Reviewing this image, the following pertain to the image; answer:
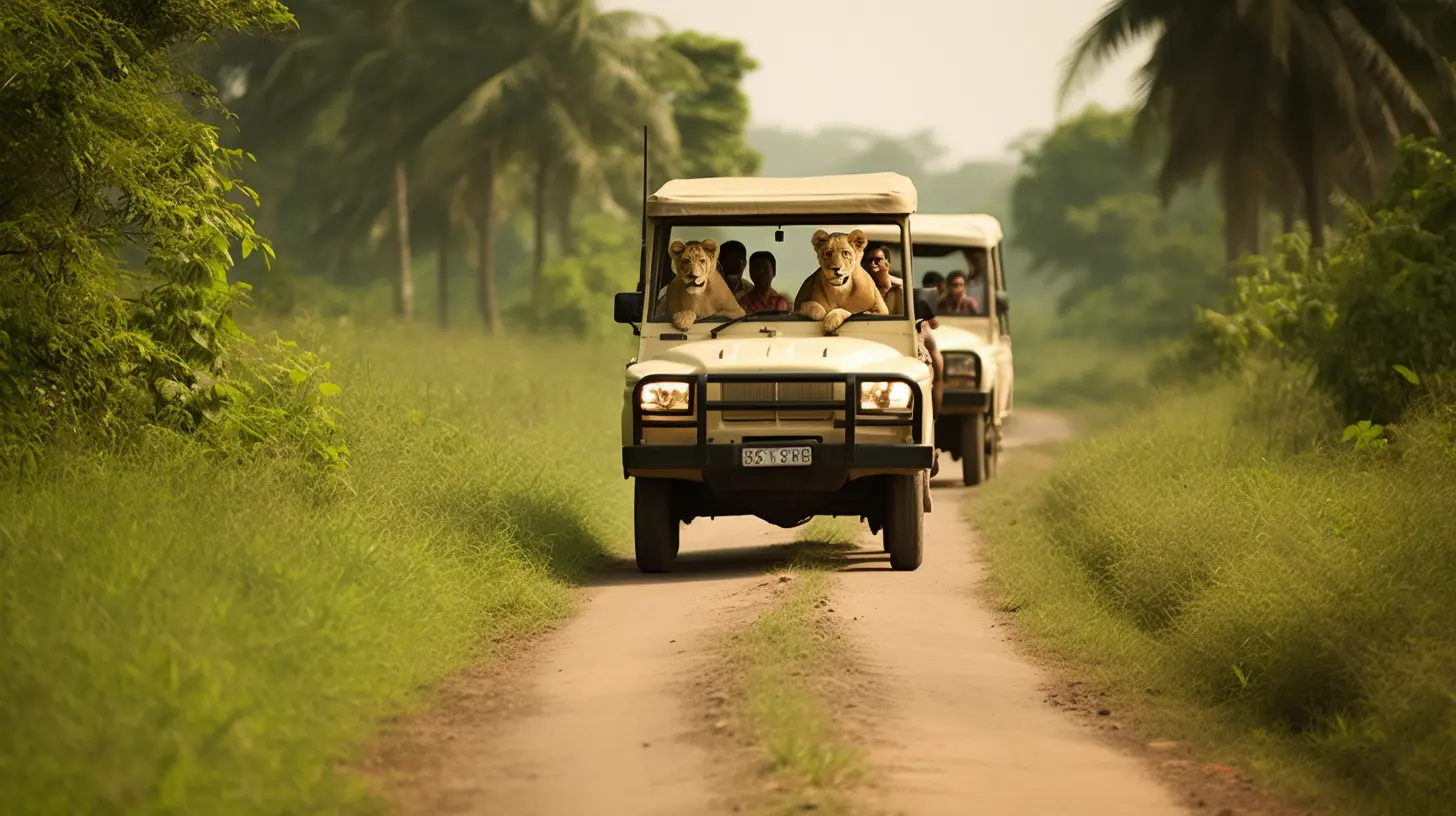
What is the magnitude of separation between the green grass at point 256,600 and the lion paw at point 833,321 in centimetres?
230

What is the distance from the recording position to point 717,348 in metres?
12.8

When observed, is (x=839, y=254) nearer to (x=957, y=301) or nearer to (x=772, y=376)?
(x=772, y=376)

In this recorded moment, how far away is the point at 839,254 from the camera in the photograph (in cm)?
1345

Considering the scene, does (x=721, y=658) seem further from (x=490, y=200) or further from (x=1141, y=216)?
(x=1141, y=216)

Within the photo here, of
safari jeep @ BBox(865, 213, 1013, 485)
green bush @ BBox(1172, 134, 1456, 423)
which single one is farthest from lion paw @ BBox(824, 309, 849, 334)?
safari jeep @ BBox(865, 213, 1013, 485)

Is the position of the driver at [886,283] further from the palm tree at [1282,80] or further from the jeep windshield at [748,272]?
the palm tree at [1282,80]

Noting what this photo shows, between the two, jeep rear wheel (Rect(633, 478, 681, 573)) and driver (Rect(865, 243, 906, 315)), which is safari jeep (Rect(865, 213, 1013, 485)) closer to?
driver (Rect(865, 243, 906, 315))

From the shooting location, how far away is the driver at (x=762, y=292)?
13.6 metres

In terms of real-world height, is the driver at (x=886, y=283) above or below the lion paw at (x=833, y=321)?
above

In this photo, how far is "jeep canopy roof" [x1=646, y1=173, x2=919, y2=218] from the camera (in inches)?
522

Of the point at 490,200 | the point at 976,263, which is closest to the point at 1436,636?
the point at 976,263

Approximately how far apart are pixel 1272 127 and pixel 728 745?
26.5 meters

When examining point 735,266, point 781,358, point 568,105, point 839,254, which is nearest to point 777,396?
point 781,358

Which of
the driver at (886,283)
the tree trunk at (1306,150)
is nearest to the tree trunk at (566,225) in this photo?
the tree trunk at (1306,150)
